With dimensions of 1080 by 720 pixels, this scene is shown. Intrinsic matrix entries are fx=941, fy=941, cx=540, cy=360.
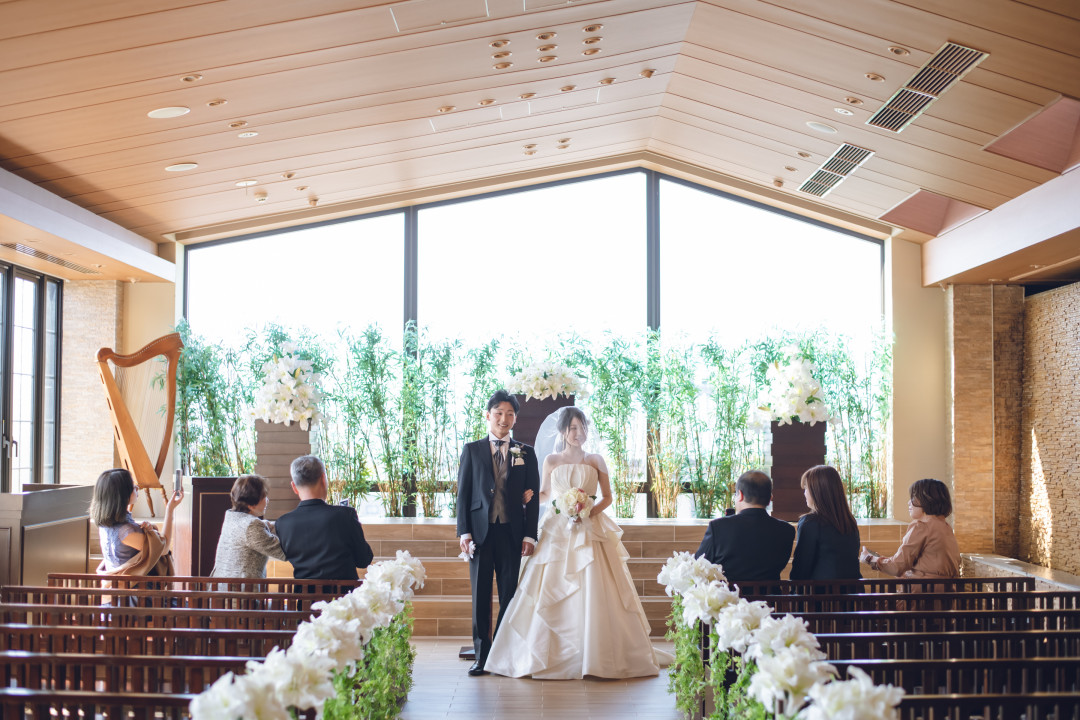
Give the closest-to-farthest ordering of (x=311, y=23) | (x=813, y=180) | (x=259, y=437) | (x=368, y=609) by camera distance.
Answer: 1. (x=368, y=609)
2. (x=311, y=23)
3. (x=259, y=437)
4. (x=813, y=180)

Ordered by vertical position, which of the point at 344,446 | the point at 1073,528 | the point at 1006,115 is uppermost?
the point at 1006,115

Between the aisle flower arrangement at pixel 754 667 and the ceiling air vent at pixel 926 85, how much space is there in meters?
3.68

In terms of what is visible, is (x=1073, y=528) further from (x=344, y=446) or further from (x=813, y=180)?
(x=344, y=446)

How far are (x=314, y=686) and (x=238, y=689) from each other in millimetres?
361

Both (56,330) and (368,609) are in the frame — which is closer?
(368,609)

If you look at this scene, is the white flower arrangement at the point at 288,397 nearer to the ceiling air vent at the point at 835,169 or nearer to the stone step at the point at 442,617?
the stone step at the point at 442,617

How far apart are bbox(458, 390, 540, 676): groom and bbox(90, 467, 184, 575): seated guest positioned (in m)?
1.77

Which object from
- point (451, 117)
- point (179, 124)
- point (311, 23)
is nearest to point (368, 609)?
point (311, 23)

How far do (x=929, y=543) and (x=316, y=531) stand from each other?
3.28 meters

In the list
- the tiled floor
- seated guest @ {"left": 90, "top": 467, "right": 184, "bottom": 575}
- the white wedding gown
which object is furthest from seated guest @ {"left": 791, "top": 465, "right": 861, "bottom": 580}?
seated guest @ {"left": 90, "top": 467, "right": 184, "bottom": 575}

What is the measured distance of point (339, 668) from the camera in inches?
121

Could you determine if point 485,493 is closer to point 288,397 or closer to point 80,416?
point 288,397

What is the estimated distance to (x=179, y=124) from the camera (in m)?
6.92

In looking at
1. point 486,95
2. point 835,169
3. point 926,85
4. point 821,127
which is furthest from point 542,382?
point 926,85
